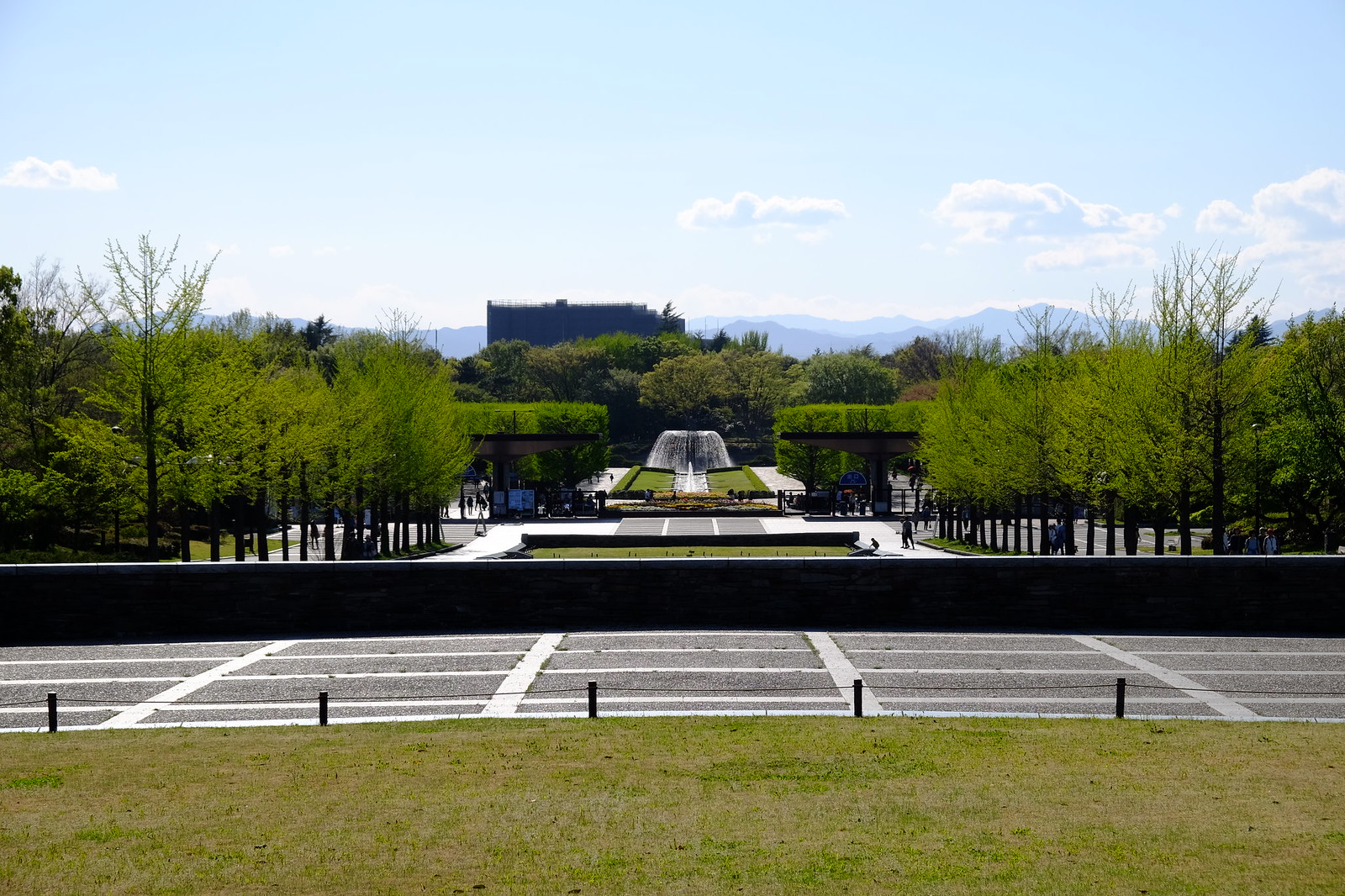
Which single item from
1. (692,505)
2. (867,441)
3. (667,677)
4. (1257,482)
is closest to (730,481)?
(692,505)

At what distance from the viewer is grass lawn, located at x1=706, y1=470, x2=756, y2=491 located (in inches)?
3337

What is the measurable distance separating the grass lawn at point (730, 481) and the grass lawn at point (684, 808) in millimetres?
65064

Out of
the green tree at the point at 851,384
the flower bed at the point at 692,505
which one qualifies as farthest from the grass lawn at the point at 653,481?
the green tree at the point at 851,384

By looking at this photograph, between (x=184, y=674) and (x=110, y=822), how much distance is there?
9808 millimetres

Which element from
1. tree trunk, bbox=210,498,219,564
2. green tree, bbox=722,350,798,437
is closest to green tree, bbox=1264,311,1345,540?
tree trunk, bbox=210,498,219,564

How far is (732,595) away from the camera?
26141 mm

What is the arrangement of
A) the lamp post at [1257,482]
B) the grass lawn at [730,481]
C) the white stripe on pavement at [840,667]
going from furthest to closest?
the grass lawn at [730,481]
the lamp post at [1257,482]
the white stripe on pavement at [840,667]

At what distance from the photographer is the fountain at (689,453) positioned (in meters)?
102

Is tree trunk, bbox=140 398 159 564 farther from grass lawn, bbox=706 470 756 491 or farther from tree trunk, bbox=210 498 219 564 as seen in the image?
grass lawn, bbox=706 470 756 491

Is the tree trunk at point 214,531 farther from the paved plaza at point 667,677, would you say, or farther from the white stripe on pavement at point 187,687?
the white stripe on pavement at point 187,687

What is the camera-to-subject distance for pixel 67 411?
53125 millimetres

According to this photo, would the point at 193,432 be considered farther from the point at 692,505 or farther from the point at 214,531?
the point at 692,505

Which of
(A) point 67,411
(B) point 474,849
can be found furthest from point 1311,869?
(A) point 67,411

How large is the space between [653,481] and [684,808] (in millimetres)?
78521
